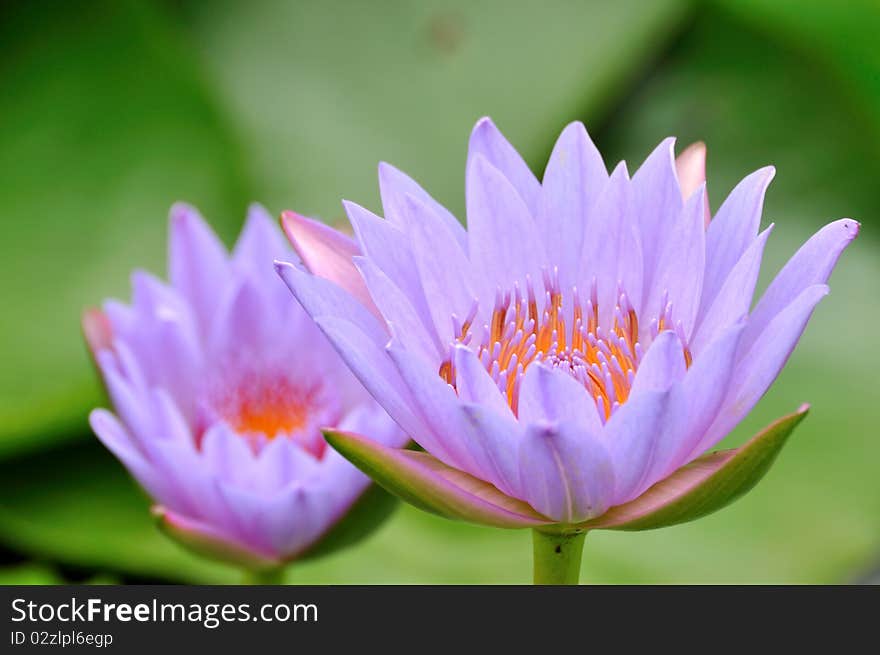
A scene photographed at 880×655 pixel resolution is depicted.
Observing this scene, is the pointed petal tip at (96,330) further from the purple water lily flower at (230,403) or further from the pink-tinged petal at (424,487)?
the pink-tinged petal at (424,487)

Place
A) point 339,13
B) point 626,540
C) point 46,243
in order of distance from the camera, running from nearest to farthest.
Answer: point 626,540 < point 46,243 < point 339,13

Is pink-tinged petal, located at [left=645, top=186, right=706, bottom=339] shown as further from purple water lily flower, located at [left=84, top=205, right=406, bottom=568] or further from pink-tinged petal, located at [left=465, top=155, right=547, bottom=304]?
purple water lily flower, located at [left=84, top=205, right=406, bottom=568]

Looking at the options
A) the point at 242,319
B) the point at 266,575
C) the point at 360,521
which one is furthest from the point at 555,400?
the point at 242,319

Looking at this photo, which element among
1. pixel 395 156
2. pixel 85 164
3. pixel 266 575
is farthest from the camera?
pixel 395 156

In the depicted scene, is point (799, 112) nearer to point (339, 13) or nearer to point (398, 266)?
point (339, 13)

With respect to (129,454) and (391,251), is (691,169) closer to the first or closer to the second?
(391,251)
